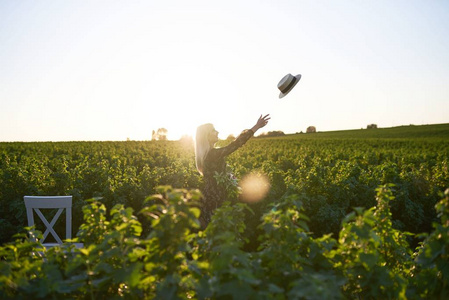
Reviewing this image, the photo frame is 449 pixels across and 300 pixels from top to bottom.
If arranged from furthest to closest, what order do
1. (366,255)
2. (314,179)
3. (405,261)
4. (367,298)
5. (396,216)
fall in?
1. (396,216)
2. (314,179)
3. (405,261)
4. (367,298)
5. (366,255)

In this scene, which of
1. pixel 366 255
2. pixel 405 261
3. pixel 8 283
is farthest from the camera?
pixel 405 261

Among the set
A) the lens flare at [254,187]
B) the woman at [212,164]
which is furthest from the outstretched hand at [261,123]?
the lens flare at [254,187]

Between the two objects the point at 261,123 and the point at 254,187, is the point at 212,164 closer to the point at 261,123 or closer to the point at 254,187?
the point at 261,123

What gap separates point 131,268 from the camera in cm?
221

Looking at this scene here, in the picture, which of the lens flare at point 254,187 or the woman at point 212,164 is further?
the lens flare at point 254,187

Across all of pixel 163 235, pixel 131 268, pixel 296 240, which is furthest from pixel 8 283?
pixel 296 240

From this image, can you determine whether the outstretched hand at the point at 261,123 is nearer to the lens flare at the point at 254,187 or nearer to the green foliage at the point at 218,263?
the green foliage at the point at 218,263

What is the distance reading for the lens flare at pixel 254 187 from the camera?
947cm

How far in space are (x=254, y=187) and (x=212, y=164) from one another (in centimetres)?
505

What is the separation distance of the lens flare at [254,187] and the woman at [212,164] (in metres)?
4.47

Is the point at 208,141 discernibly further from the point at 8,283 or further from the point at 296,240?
the point at 8,283

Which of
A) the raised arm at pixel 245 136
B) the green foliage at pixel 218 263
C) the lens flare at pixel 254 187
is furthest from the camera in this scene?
the lens flare at pixel 254 187

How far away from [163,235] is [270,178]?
792 cm

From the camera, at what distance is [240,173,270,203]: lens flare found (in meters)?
9.47
